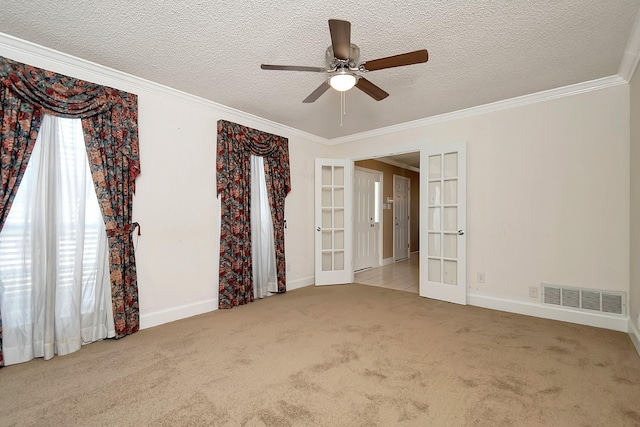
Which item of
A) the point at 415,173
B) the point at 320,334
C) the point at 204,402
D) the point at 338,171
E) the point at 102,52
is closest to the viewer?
the point at 204,402

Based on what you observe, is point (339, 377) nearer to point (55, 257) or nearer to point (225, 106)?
point (55, 257)

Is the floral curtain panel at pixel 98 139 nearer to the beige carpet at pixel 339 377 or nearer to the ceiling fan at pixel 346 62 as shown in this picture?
the beige carpet at pixel 339 377

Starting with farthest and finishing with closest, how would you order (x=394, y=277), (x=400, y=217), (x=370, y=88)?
1. (x=400, y=217)
2. (x=394, y=277)
3. (x=370, y=88)

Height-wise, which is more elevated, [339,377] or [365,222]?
[365,222]

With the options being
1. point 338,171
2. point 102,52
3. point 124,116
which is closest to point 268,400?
point 124,116

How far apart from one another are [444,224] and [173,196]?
11.1 feet

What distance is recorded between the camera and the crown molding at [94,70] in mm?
2252

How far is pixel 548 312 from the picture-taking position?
3.21 m

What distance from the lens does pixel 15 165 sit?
2227mm

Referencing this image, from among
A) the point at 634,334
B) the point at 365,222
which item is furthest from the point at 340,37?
the point at 365,222

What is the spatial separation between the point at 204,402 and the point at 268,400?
0.38 metres

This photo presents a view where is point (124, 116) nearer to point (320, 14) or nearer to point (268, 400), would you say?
point (320, 14)

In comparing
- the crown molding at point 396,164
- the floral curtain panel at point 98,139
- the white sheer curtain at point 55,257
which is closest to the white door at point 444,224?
the crown molding at point 396,164

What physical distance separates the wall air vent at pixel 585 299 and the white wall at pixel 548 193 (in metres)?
0.07
